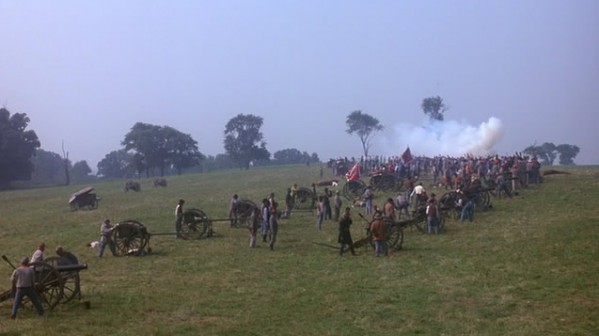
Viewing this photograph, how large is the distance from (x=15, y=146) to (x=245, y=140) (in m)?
35.8

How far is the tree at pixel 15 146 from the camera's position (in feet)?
237

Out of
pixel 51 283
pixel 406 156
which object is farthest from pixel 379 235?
pixel 406 156

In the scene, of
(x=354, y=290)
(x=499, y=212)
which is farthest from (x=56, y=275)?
(x=499, y=212)

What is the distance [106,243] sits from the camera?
77.3 feet

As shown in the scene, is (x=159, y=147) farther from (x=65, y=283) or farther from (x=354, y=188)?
(x=65, y=283)

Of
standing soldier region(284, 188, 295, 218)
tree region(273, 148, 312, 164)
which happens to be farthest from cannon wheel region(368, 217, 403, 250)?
tree region(273, 148, 312, 164)

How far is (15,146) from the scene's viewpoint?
7319 cm

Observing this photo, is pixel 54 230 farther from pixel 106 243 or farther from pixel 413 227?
pixel 413 227

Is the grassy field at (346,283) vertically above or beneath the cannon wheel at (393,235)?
beneath

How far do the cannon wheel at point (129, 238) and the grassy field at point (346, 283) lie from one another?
0.57 m

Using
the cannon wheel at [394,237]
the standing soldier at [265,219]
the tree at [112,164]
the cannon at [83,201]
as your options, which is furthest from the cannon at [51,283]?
the tree at [112,164]

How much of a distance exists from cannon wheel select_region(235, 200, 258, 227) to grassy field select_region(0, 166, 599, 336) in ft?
2.31

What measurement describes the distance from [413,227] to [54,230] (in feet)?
59.5

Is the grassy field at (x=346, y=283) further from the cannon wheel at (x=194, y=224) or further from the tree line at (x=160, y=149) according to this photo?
the tree line at (x=160, y=149)
